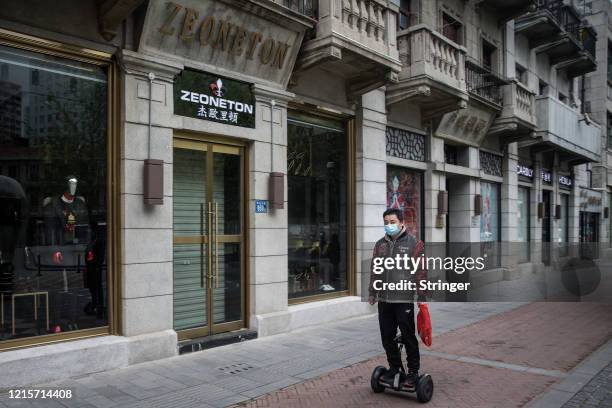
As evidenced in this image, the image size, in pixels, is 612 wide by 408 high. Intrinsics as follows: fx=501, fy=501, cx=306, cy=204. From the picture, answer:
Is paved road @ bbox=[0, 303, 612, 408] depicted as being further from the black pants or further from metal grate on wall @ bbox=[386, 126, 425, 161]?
metal grate on wall @ bbox=[386, 126, 425, 161]

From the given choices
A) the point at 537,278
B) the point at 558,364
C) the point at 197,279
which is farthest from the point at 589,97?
the point at 197,279

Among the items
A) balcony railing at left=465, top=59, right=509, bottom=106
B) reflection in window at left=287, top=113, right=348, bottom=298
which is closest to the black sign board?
balcony railing at left=465, top=59, right=509, bottom=106

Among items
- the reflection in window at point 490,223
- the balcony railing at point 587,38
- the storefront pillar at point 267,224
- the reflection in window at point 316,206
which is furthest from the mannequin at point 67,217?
the balcony railing at point 587,38

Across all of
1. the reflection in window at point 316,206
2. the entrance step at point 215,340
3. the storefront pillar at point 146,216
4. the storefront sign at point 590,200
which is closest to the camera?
the storefront pillar at point 146,216

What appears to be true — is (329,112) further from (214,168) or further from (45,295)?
(45,295)

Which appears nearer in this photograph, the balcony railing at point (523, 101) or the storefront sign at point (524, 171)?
the balcony railing at point (523, 101)

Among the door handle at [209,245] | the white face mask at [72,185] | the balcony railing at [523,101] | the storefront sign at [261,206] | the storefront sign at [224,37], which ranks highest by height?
the balcony railing at [523,101]

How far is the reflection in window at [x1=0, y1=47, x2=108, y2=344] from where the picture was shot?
19.6 feet

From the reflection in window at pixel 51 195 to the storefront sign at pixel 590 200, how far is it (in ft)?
76.4

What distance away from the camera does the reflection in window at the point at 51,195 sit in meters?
5.96

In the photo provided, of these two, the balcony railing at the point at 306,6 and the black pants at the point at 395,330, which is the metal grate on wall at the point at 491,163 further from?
the black pants at the point at 395,330

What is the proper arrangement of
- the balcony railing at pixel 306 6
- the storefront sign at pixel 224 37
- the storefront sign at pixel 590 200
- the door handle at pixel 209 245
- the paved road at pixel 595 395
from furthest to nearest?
the storefront sign at pixel 590 200 → the balcony railing at pixel 306 6 → the door handle at pixel 209 245 → the storefront sign at pixel 224 37 → the paved road at pixel 595 395

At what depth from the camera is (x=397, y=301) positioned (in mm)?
5352

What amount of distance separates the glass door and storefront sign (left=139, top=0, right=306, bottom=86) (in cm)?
131
